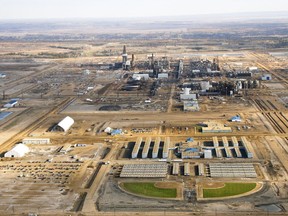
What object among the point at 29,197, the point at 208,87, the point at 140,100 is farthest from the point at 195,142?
the point at 208,87

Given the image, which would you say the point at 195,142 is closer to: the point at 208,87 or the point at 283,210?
the point at 283,210

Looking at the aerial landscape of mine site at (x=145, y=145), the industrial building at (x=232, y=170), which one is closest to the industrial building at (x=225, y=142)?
the aerial landscape of mine site at (x=145, y=145)

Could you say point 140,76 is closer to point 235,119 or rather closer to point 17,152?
point 235,119

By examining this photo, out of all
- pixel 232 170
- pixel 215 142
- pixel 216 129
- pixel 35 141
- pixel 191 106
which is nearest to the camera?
pixel 232 170

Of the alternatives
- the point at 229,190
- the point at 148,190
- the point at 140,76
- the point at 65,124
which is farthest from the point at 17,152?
the point at 140,76

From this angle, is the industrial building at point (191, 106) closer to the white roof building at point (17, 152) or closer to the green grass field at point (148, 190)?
the white roof building at point (17, 152)

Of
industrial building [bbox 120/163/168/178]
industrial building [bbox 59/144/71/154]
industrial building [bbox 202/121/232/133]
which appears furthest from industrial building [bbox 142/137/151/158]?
industrial building [bbox 59/144/71/154]

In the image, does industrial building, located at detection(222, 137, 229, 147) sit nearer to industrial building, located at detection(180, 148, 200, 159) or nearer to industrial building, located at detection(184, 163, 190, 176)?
industrial building, located at detection(180, 148, 200, 159)
